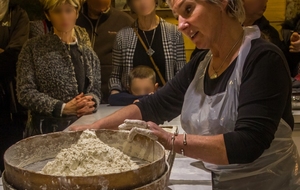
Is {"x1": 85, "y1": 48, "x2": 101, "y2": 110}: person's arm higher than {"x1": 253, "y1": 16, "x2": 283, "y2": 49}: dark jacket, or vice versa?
{"x1": 253, "y1": 16, "x2": 283, "y2": 49}: dark jacket

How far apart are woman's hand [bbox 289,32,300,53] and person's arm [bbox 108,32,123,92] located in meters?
0.88

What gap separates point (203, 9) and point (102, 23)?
4.40 ft

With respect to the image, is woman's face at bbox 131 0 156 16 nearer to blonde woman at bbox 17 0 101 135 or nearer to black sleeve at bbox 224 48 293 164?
blonde woman at bbox 17 0 101 135

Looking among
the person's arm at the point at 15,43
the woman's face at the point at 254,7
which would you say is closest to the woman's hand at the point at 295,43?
the woman's face at the point at 254,7

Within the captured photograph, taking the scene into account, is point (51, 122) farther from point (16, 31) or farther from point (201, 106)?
point (201, 106)

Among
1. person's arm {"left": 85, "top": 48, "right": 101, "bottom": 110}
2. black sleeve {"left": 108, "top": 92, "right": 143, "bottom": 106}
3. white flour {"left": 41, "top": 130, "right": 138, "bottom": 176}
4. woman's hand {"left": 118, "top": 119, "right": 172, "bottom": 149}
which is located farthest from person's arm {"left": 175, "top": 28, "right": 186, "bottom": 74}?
white flour {"left": 41, "top": 130, "right": 138, "bottom": 176}

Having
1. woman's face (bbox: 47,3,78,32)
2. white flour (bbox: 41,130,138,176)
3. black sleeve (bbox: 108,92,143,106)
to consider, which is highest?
woman's face (bbox: 47,3,78,32)

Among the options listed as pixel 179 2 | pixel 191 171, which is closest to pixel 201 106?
pixel 191 171

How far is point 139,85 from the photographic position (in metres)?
2.03

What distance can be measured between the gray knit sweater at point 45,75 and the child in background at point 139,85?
259mm

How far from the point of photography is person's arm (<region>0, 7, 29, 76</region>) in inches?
84.0

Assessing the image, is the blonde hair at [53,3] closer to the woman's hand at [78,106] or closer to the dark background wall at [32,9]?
the woman's hand at [78,106]

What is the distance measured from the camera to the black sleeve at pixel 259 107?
1.00 m

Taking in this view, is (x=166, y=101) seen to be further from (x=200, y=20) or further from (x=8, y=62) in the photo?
(x=8, y=62)
